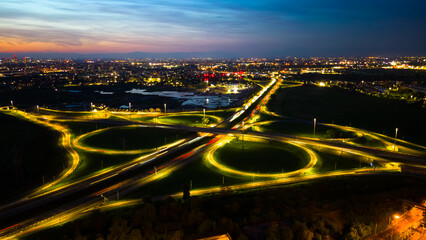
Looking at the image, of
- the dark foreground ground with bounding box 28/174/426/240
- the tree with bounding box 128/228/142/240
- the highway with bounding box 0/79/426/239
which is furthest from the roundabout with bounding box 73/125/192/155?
the tree with bounding box 128/228/142/240

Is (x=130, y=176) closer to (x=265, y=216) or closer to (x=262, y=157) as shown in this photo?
(x=265, y=216)

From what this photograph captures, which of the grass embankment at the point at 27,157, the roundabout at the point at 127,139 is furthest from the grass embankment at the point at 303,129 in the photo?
the grass embankment at the point at 27,157

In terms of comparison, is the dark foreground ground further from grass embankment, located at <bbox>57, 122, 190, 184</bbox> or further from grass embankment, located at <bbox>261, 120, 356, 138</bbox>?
grass embankment, located at <bbox>261, 120, 356, 138</bbox>

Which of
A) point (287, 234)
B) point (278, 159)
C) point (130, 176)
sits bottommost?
point (130, 176)

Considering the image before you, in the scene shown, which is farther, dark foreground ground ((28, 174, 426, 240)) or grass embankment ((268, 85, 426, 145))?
grass embankment ((268, 85, 426, 145))

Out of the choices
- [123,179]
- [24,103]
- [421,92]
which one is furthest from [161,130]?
[421,92]

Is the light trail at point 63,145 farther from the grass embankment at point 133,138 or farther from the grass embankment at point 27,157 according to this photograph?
the grass embankment at point 133,138

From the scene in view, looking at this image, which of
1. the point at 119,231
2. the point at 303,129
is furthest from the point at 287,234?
the point at 303,129
